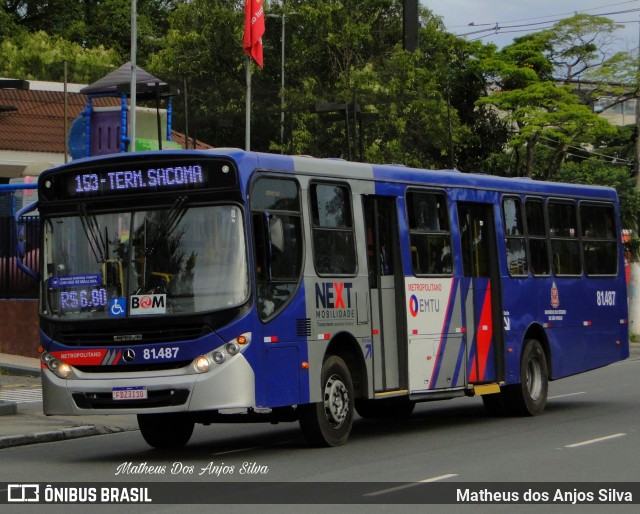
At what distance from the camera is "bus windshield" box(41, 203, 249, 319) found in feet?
43.9

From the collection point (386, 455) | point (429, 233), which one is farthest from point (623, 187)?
point (386, 455)

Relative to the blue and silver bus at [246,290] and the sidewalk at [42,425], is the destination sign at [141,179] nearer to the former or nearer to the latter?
the blue and silver bus at [246,290]

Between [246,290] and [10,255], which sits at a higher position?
[10,255]

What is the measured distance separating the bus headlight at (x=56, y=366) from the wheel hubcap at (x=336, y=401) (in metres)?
2.68

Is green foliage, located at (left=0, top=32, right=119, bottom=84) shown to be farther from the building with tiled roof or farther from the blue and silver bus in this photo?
the blue and silver bus

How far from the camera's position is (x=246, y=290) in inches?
525

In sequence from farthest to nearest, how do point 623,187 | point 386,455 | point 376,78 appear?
point 376,78, point 623,187, point 386,455

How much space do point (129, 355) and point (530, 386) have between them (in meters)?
7.21

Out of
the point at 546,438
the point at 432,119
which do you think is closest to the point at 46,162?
the point at 432,119

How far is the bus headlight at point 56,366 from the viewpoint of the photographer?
13828 millimetres

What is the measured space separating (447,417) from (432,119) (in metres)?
37.8

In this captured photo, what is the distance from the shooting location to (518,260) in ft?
61.8

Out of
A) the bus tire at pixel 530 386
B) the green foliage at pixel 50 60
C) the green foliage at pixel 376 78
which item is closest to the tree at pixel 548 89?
the green foliage at pixel 376 78

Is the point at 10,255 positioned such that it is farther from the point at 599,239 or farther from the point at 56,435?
the point at 599,239
